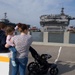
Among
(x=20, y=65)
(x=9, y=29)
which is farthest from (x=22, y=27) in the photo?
(x=20, y=65)

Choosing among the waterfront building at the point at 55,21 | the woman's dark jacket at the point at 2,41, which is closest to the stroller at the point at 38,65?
the woman's dark jacket at the point at 2,41

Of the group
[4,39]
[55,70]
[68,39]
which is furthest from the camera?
[68,39]

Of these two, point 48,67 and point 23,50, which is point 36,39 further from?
point 23,50

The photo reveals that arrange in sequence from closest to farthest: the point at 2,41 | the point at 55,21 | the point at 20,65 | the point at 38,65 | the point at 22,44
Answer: the point at 22,44, the point at 20,65, the point at 2,41, the point at 38,65, the point at 55,21

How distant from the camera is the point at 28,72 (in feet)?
23.7

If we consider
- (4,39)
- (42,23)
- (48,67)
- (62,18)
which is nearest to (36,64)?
(48,67)

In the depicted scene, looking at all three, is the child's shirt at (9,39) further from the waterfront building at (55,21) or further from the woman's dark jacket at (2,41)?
the waterfront building at (55,21)

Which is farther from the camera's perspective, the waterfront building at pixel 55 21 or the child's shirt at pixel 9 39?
the waterfront building at pixel 55 21

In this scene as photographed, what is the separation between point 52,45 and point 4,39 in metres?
12.5

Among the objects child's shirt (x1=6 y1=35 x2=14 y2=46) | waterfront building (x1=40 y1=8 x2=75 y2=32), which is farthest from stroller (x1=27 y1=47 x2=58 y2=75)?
waterfront building (x1=40 y1=8 x2=75 y2=32)

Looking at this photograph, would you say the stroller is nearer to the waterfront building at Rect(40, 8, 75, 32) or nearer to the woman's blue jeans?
the woman's blue jeans

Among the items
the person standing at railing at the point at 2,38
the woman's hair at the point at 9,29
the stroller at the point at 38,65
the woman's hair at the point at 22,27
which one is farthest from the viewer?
the stroller at the point at 38,65

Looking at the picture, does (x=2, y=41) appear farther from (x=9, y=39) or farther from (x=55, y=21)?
(x=55, y=21)

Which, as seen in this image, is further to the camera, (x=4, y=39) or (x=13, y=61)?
(x=4, y=39)
